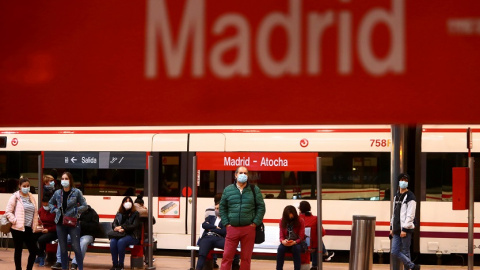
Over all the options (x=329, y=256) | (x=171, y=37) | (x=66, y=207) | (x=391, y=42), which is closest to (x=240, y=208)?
(x=66, y=207)

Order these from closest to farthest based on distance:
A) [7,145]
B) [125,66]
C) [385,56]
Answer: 1. [385,56]
2. [125,66]
3. [7,145]

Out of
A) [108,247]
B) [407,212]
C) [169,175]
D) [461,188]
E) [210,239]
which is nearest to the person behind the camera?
[461,188]

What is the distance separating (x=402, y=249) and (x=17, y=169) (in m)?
8.32

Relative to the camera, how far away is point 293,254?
11.4 metres

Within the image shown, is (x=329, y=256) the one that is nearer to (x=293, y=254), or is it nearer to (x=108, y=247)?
(x=293, y=254)

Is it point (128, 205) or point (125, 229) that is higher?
point (128, 205)

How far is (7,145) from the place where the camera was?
15977 mm

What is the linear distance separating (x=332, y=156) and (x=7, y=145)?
22.0 feet

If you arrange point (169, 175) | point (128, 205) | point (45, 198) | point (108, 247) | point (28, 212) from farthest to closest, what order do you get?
point (169, 175)
point (108, 247)
point (45, 198)
point (128, 205)
point (28, 212)

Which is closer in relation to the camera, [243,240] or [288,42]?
[288,42]

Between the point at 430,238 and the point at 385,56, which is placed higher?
the point at 385,56

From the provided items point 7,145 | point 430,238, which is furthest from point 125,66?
point 7,145

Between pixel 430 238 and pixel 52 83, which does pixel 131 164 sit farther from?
pixel 52 83

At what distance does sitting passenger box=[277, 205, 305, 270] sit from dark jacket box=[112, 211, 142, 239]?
2356 millimetres
